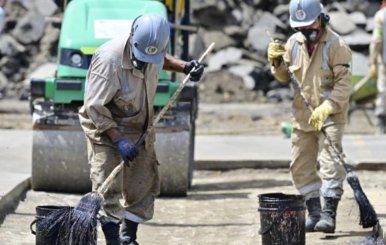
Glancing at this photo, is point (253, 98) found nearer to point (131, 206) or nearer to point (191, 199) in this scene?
point (191, 199)

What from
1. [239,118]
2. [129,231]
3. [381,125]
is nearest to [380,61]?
[381,125]

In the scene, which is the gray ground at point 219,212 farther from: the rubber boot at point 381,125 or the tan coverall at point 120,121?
the rubber boot at point 381,125

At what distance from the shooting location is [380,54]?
620 inches

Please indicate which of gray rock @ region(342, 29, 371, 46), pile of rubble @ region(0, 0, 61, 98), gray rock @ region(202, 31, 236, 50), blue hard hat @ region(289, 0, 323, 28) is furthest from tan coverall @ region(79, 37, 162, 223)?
pile of rubble @ region(0, 0, 61, 98)

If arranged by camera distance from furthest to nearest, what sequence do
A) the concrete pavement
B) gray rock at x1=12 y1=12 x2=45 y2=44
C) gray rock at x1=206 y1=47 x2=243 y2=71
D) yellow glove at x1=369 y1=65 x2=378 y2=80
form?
gray rock at x1=12 y1=12 x2=45 y2=44 < gray rock at x1=206 y1=47 x2=243 y2=71 < yellow glove at x1=369 y1=65 x2=378 y2=80 < the concrete pavement

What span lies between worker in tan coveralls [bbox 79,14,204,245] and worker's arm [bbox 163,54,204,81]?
0.83 feet

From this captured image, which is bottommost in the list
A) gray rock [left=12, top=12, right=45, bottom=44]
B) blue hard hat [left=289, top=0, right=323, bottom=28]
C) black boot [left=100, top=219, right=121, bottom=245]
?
gray rock [left=12, top=12, right=45, bottom=44]

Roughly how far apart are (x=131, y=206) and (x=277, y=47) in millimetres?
1848

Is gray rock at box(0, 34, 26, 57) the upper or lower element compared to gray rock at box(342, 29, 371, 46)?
lower

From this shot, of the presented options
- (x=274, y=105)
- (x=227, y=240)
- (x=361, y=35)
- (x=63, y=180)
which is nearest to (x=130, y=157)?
(x=227, y=240)

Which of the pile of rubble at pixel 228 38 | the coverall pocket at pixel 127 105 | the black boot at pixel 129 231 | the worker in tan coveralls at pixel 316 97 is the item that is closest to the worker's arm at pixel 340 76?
the worker in tan coveralls at pixel 316 97

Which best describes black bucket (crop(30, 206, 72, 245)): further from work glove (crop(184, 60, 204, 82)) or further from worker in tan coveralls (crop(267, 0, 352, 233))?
worker in tan coveralls (crop(267, 0, 352, 233))

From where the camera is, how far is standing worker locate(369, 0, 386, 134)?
15594 millimetres

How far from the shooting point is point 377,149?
44.9 feet
